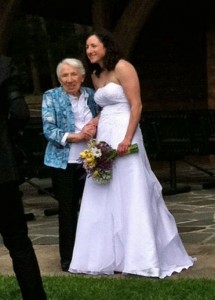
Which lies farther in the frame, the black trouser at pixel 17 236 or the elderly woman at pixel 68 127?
the elderly woman at pixel 68 127

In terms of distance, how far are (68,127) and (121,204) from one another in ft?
2.44

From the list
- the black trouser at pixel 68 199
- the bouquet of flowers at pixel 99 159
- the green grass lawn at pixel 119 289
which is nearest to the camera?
Result: the green grass lawn at pixel 119 289

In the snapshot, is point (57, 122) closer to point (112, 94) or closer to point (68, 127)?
point (68, 127)

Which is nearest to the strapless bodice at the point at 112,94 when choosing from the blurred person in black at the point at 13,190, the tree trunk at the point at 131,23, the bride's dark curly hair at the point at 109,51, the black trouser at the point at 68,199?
the bride's dark curly hair at the point at 109,51

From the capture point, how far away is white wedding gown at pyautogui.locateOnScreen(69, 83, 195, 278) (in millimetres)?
6617

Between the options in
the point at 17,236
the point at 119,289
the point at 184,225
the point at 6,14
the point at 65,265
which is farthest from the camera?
the point at 6,14

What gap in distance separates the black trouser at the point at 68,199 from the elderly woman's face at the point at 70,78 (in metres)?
0.61

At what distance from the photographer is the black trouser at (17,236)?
16.2 feet

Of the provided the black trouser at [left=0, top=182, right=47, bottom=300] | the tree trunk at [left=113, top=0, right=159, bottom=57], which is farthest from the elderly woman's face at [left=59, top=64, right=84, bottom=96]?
the tree trunk at [left=113, top=0, right=159, bottom=57]

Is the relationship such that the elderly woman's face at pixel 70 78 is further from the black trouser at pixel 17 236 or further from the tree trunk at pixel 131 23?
the tree trunk at pixel 131 23

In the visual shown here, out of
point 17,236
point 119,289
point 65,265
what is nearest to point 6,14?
point 65,265

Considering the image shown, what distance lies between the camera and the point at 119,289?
19.8 feet

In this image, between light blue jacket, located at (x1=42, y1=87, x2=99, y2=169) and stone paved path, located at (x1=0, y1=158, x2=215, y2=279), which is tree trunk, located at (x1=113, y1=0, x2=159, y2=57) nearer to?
stone paved path, located at (x1=0, y1=158, x2=215, y2=279)

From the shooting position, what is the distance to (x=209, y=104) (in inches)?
622
